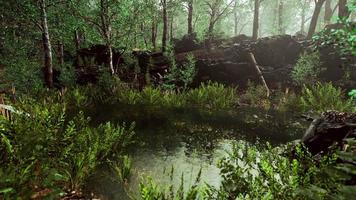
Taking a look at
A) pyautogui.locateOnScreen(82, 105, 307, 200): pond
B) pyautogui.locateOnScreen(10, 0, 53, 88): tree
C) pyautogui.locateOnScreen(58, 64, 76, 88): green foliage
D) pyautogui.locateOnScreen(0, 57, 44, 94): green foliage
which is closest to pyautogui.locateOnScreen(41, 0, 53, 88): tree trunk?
pyautogui.locateOnScreen(10, 0, 53, 88): tree

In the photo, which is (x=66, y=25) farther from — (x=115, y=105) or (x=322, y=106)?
(x=322, y=106)

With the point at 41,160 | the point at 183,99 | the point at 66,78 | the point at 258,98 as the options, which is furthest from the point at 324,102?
the point at 66,78

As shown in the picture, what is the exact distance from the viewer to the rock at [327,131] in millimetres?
6152

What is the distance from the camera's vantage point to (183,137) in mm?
9078

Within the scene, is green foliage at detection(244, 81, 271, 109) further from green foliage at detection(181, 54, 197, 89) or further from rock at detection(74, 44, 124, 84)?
rock at detection(74, 44, 124, 84)

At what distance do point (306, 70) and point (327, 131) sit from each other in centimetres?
980

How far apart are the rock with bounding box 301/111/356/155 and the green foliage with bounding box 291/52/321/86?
9173 millimetres

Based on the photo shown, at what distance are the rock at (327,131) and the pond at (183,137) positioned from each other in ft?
6.35

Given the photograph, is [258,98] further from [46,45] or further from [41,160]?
[41,160]

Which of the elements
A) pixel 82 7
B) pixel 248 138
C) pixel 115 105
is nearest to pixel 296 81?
pixel 248 138

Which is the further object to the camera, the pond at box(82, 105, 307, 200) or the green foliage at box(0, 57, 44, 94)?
the green foliage at box(0, 57, 44, 94)

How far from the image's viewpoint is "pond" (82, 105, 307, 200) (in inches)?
224

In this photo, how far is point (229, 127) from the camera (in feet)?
34.1

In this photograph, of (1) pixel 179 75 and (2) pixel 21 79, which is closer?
(2) pixel 21 79
